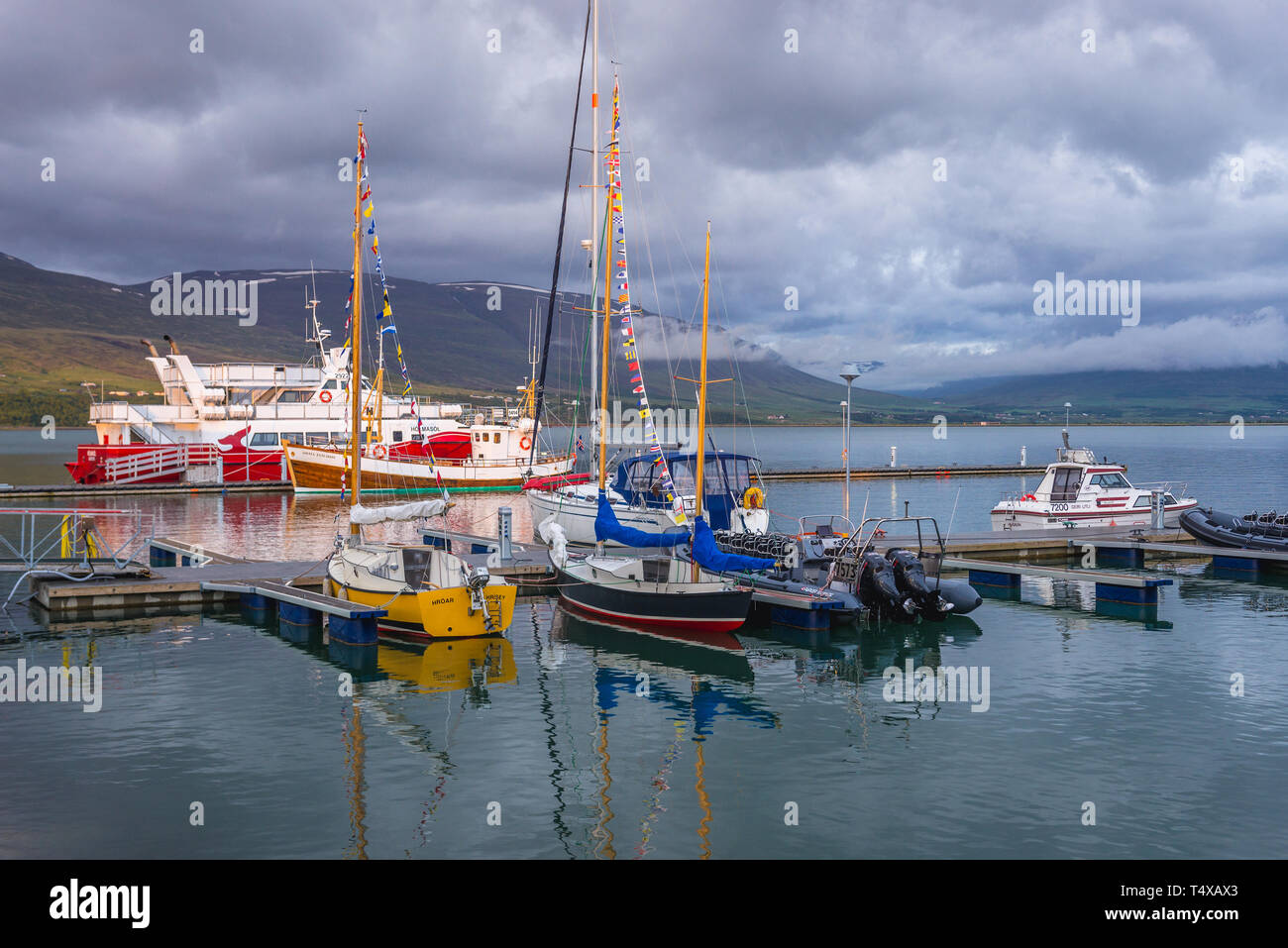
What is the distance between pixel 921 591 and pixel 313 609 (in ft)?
49.2

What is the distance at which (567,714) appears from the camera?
750 inches

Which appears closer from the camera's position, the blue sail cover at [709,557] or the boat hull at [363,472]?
the blue sail cover at [709,557]

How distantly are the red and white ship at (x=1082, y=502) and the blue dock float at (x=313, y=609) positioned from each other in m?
30.3

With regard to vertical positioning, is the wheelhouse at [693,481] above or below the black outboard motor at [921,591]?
above

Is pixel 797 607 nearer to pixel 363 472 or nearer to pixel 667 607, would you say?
pixel 667 607

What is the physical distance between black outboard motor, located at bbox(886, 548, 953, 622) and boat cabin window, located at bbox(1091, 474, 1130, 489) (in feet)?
77.1

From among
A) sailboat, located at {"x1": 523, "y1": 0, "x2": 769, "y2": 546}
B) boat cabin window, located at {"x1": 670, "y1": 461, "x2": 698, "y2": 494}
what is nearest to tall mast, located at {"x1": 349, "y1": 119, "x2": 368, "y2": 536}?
sailboat, located at {"x1": 523, "y1": 0, "x2": 769, "y2": 546}

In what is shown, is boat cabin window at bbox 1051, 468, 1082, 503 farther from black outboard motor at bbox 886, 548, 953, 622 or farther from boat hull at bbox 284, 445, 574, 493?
boat hull at bbox 284, 445, 574, 493

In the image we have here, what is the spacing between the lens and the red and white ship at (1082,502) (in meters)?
44.8

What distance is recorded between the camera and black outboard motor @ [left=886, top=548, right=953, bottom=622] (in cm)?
2633

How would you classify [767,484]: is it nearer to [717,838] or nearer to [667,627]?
[667,627]

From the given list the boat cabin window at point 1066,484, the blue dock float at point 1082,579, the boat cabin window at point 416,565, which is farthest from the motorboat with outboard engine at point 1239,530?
the boat cabin window at point 416,565

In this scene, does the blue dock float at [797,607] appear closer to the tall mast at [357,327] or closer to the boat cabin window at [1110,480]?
the tall mast at [357,327]
